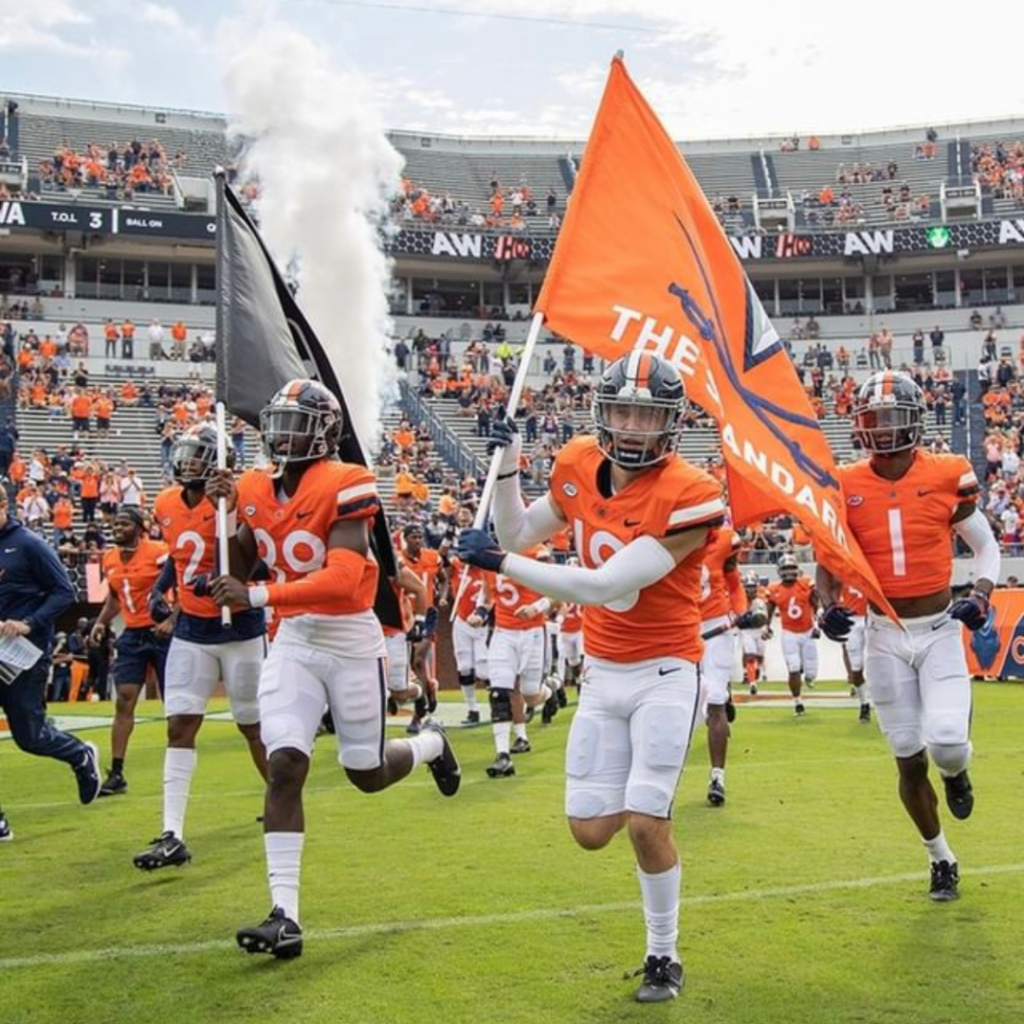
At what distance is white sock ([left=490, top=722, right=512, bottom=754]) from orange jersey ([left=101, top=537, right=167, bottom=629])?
2.76 metres

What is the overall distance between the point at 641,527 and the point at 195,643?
3528 millimetres

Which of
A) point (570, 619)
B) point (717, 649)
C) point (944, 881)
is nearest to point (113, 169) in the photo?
point (570, 619)

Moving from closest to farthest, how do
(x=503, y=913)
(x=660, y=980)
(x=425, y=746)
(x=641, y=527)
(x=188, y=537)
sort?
(x=660, y=980) < (x=641, y=527) < (x=503, y=913) < (x=425, y=746) < (x=188, y=537)

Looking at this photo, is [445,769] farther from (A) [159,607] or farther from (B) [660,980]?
(B) [660,980]

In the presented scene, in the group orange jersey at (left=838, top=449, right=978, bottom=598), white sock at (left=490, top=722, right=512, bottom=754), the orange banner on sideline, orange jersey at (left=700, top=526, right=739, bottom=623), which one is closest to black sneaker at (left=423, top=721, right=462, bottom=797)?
orange jersey at (left=838, top=449, right=978, bottom=598)

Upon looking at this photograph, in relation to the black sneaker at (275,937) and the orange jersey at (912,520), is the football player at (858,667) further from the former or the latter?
the black sneaker at (275,937)

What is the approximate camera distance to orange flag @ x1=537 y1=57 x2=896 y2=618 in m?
6.18

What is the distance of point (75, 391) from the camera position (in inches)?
1245

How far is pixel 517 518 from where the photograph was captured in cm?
545

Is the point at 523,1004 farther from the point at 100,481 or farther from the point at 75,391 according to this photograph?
the point at 75,391

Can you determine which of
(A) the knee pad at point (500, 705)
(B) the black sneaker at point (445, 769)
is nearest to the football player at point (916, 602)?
(B) the black sneaker at point (445, 769)

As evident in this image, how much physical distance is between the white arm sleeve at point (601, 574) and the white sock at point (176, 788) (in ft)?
10.7

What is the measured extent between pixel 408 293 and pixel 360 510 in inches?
1495

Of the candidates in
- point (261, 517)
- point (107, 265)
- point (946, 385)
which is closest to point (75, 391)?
point (107, 265)
